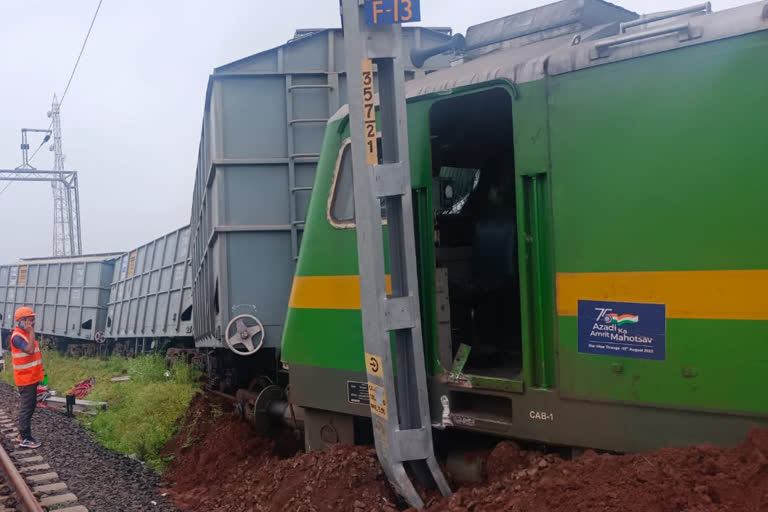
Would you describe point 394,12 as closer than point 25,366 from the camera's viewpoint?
Yes

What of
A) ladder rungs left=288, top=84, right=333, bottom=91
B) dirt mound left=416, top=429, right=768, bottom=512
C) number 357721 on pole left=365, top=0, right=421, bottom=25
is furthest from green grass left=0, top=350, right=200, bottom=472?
number 357721 on pole left=365, top=0, right=421, bottom=25

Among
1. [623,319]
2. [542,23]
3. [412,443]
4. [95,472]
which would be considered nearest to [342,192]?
[542,23]

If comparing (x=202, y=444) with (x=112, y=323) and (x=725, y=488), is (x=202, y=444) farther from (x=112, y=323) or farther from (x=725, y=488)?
(x=112, y=323)

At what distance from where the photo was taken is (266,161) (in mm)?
8250

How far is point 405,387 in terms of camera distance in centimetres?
425

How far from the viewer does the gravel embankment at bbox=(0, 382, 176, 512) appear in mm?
6949

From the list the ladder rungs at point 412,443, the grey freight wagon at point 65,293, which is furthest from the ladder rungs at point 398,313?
the grey freight wagon at point 65,293

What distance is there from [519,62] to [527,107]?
29 cm

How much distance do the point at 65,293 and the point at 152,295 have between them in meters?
8.15

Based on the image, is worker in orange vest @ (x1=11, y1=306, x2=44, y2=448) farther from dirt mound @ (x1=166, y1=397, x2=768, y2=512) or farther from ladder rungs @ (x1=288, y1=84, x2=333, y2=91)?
ladder rungs @ (x1=288, y1=84, x2=333, y2=91)

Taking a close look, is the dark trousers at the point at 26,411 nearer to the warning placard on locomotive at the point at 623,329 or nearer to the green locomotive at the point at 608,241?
the green locomotive at the point at 608,241

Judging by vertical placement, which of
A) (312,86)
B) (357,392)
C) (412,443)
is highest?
(312,86)

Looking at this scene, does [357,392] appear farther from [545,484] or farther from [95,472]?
[95,472]

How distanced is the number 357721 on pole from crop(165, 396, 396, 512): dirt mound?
262 centimetres
